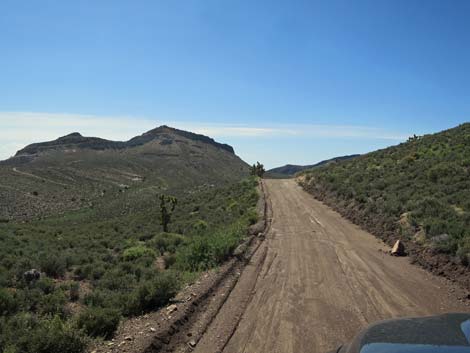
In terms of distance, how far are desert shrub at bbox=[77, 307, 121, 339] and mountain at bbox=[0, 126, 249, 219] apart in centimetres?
5221

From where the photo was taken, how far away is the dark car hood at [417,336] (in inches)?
153

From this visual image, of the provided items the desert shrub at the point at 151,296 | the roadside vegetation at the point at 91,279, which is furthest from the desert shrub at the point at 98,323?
the desert shrub at the point at 151,296

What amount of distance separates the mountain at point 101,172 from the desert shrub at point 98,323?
5221 centimetres

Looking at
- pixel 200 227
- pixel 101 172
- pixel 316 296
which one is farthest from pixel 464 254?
pixel 101 172

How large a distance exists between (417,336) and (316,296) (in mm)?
5494

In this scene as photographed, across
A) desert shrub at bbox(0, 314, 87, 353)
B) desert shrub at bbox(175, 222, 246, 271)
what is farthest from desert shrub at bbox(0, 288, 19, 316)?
desert shrub at bbox(175, 222, 246, 271)

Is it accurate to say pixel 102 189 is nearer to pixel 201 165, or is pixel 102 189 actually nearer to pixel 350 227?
pixel 201 165

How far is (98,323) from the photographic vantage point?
743cm

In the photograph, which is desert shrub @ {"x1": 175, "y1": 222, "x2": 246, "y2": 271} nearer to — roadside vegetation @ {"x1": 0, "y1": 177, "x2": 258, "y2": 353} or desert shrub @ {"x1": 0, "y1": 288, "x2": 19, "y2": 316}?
roadside vegetation @ {"x1": 0, "y1": 177, "x2": 258, "y2": 353}

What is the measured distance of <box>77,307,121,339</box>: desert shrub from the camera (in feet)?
24.2

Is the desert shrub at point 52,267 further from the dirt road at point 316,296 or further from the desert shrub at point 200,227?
the dirt road at point 316,296

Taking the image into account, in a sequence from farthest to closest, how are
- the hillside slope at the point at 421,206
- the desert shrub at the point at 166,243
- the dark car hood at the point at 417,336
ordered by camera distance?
1. the desert shrub at the point at 166,243
2. the hillside slope at the point at 421,206
3. the dark car hood at the point at 417,336

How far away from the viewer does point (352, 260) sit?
43.2ft

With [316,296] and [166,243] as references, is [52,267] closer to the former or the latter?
[166,243]
